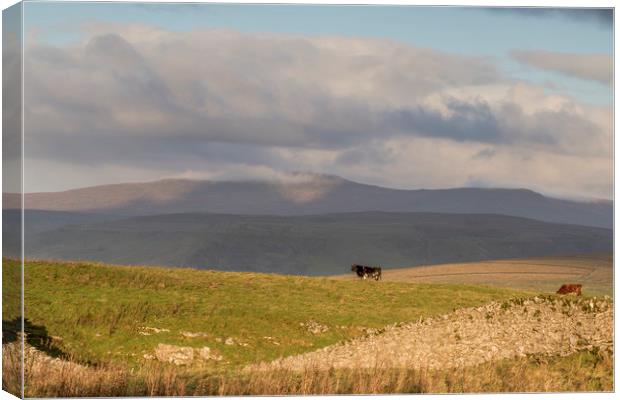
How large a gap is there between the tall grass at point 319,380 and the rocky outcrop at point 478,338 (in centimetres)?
74

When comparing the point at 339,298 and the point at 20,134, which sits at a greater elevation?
the point at 20,134

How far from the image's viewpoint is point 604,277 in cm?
5512

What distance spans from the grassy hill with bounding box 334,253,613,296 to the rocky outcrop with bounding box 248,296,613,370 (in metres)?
25.6

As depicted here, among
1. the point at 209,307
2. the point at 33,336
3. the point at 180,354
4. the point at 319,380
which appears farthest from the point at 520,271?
the point at 33,336

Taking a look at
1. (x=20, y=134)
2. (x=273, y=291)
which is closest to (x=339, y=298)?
(x=273, y=291)

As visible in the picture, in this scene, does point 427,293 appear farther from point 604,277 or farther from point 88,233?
point 88,233

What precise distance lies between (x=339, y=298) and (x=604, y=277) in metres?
28.2

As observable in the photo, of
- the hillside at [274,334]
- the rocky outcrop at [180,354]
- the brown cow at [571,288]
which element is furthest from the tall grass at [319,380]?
the brown cow at [571,288]

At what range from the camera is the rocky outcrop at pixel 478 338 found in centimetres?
2367

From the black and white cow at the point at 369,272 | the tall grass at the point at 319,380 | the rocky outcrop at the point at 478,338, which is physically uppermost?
the black and white cow at the point at 369,272

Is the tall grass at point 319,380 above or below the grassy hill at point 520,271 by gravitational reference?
below

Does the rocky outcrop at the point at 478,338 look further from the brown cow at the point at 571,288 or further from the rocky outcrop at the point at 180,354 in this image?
the brown cow at the point at 571,288

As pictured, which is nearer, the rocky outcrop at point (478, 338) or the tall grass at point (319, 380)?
the tall grass at point (319, 380)

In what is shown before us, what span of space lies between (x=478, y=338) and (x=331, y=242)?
3003 inches
